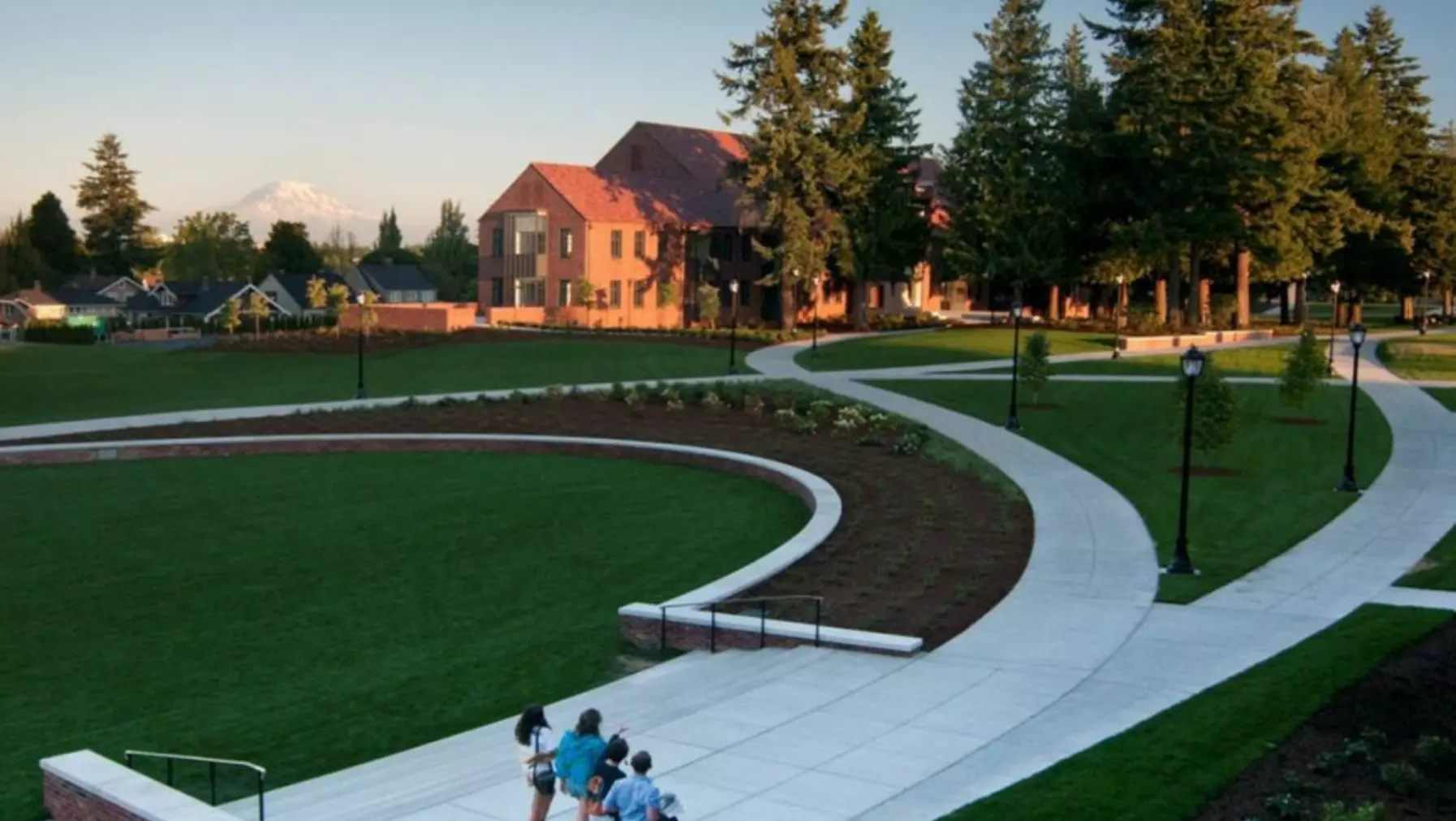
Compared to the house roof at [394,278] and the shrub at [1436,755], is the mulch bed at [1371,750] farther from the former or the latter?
the house roof at [394,278]

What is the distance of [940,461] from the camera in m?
25.8

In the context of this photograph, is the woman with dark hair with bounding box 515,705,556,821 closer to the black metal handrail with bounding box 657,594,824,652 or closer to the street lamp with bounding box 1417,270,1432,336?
the black metal handrail with bounding box 657,594,824,652

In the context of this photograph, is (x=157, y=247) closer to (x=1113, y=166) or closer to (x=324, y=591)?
(x=1113, y=166)

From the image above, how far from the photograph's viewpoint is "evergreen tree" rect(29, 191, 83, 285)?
12619 cm

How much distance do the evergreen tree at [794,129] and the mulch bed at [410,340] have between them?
7798mm

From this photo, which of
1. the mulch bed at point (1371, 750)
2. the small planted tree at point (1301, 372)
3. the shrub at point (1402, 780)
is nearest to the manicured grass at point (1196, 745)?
the mulch bed at point (1371, 750)

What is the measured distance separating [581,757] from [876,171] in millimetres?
59715

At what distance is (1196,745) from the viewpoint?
10.4m

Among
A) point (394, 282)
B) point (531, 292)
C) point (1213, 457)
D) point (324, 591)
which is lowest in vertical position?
point (324, 591)

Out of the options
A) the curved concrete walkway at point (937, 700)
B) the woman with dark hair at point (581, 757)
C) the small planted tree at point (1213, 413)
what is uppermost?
the small planted tree at point (1213, 413)

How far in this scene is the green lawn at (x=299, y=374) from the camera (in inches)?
1612

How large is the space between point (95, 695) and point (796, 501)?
1276cm

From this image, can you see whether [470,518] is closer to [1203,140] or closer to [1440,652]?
[1440,652]

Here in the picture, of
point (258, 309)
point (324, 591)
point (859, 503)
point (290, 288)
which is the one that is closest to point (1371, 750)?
point (859, 503)
